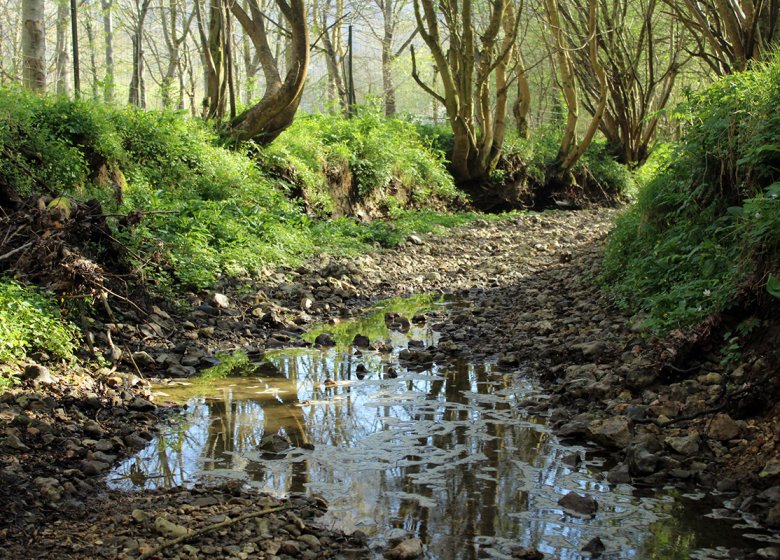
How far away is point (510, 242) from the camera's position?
43.1ft

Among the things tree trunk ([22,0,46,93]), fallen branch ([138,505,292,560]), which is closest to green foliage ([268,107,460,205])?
tree trunk ([22,0,46,93])

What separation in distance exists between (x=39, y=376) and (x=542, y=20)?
662 inches

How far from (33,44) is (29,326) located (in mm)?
7583

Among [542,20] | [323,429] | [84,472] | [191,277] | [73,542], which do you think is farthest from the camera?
[542,20]

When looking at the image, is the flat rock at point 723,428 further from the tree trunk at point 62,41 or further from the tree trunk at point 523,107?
the tree trunk at point 62,41

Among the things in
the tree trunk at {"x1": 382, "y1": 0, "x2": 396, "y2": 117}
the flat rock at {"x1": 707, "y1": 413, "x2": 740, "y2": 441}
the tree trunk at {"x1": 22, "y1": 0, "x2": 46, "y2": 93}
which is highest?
the tree trunk at {"x1": 382, "y1": 0, "x2": 396, "y2": 117}

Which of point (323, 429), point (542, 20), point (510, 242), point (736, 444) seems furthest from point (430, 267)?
point (542, 20)

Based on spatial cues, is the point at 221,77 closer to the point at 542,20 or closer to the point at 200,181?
the point at 200,181

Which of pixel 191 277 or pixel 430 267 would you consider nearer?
pixel 191 277

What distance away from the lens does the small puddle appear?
315cm

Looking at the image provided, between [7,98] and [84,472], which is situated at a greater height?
[7,98]

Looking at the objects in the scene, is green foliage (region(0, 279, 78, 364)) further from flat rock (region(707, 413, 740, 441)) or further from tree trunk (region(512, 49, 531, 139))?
tree trunk (region(512, 49, 531, 139))

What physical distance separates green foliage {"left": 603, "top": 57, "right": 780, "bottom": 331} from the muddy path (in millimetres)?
404

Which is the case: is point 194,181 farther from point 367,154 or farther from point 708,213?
point 708,213
